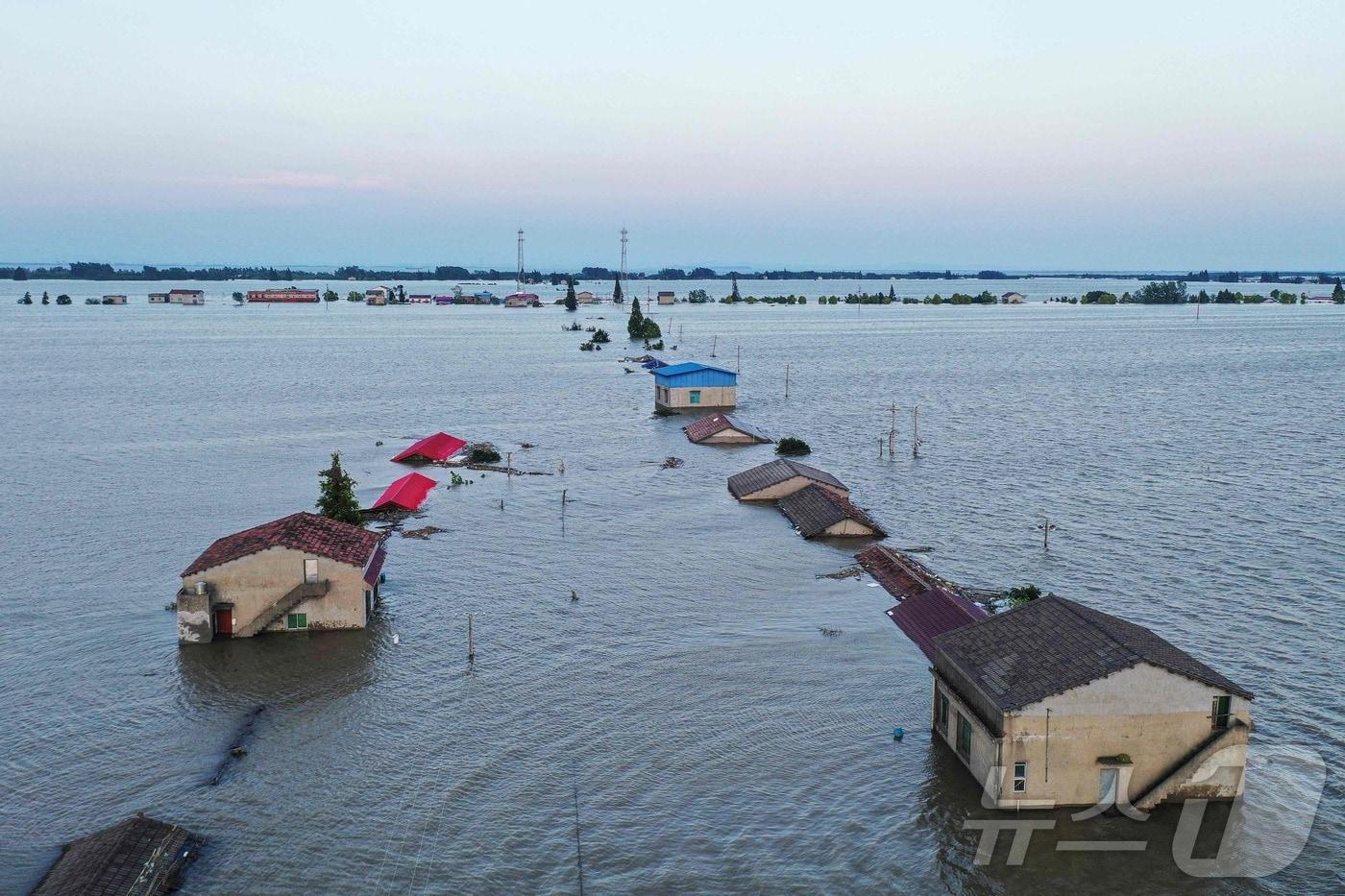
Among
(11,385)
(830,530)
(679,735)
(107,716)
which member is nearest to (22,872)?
(107,716)

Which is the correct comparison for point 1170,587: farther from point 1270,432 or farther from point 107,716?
point 1270,432

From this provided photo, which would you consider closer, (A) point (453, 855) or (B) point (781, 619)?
(A) point (453, 855)

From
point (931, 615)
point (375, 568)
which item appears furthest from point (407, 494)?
point (931, 615)

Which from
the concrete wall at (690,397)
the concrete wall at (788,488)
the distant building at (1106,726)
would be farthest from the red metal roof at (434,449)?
the distant building at (1106,726)

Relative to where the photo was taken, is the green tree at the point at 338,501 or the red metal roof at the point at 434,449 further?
the red metal roof at the point at 434,449

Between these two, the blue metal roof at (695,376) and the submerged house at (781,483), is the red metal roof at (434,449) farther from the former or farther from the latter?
the blue metal roof at (695,376)

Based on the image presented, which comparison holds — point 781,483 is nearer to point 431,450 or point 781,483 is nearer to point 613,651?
point 613,651

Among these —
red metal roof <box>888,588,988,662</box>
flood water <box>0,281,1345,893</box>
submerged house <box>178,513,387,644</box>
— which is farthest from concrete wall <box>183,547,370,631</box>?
red metal roof <box>888,588,988,662</box>
